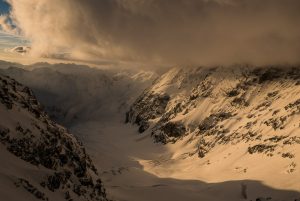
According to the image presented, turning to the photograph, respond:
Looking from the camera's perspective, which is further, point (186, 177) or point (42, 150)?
point (186, 177)

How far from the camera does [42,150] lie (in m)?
39.4

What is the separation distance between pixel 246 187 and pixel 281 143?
3652 centimetres

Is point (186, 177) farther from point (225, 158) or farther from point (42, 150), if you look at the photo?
point (42, 150)

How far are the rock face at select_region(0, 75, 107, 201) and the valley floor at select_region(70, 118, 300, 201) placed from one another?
1530 centimetres

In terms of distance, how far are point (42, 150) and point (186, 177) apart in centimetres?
8506

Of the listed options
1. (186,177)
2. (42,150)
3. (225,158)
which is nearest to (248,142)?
(225,158)

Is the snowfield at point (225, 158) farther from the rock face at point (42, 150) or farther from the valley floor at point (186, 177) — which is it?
the rock face at point (42, 150)

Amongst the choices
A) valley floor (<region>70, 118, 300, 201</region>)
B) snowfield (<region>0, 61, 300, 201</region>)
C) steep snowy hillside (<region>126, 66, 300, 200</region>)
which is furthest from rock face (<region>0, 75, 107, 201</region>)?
steep snowy hillside (<region>126, 66, 300, 200</region>)

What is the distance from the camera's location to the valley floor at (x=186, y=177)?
76.8m

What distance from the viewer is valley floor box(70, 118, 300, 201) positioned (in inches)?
3022

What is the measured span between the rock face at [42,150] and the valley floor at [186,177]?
1530 centimetres

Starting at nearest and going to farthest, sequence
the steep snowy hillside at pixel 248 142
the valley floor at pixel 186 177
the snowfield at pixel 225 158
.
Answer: the valley floor at pixel 186 177 < the snowfield at pixel 225 158 < the steep snowy hillside at pixel 248 142

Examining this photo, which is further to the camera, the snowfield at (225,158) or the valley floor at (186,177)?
the snowfield at (225,158)

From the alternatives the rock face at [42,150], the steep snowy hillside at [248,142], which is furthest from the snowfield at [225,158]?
the rock face at [42,150]
